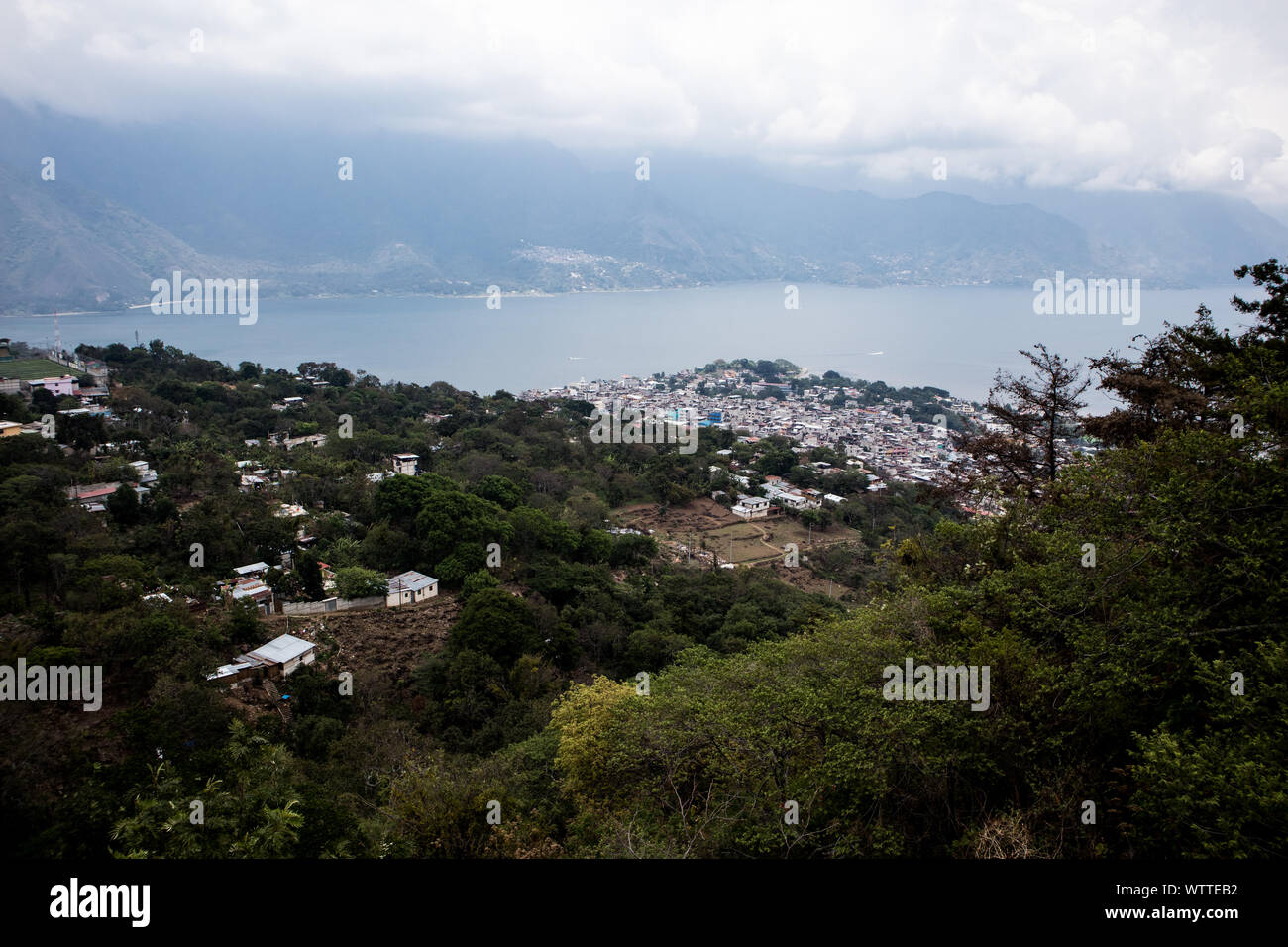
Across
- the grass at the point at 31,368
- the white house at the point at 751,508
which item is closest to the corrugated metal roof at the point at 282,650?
the white house at the point at 751,508

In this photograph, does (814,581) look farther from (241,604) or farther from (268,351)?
(268,351)

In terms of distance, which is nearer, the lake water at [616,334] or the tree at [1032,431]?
the tree at [1032,431]

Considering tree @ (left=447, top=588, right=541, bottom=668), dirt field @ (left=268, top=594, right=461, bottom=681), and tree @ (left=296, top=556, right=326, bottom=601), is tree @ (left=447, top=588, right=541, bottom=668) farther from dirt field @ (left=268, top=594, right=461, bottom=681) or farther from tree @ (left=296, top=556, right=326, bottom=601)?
tree @ (left=296, top=556, right=326, bottom=601)

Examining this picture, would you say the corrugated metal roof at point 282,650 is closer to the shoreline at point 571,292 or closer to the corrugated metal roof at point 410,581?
the corrugated metal roof at point 410,581

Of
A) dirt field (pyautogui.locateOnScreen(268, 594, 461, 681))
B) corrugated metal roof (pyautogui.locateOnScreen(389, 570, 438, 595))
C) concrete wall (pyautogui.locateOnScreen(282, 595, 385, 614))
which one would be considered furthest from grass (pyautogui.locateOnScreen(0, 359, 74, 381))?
dirt field (pyautogui.locateOnScreen(268, 594, 461, 681))

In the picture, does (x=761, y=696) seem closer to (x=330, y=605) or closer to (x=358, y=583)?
(x=358, y=583)

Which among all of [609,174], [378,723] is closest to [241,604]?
[378,723]
